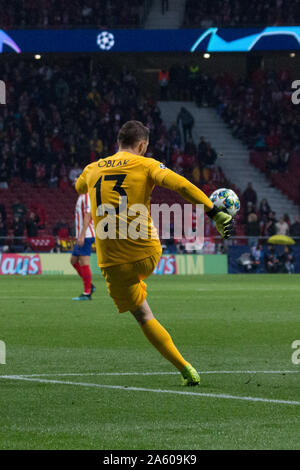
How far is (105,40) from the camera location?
40625mm

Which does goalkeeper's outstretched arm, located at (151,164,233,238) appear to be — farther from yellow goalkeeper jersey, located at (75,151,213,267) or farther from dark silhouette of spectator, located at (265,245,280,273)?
dark silhouette of spectator, located at (265,245,280,273)

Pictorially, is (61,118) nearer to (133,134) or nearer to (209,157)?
(209,157)

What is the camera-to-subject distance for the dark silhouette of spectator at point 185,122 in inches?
1624

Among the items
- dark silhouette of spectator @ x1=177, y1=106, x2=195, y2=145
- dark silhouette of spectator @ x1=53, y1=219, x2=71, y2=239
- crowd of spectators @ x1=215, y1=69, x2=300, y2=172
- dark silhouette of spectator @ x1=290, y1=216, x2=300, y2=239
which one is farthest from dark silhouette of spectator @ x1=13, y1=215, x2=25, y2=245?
crowd of spectators @ x1=215, y1=69, x2=300, y2=172

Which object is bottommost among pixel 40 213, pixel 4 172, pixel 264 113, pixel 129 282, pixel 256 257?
pixel 256 257

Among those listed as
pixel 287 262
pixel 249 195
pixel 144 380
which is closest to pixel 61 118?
→ pixel 249 195

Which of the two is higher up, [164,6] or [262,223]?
[164,6]

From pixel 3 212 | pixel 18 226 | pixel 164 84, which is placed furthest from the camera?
pixel 164 84

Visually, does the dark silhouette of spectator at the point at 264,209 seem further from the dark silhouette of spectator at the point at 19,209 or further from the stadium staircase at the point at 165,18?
the stadium staircase at the point at 165,18

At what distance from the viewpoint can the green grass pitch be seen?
621 cm

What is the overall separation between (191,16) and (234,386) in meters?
36.1

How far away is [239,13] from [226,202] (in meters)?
35.3

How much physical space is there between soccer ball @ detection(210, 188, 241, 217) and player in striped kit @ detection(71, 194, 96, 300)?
9854mm

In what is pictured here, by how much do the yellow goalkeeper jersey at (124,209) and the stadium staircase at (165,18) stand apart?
1406 inches
